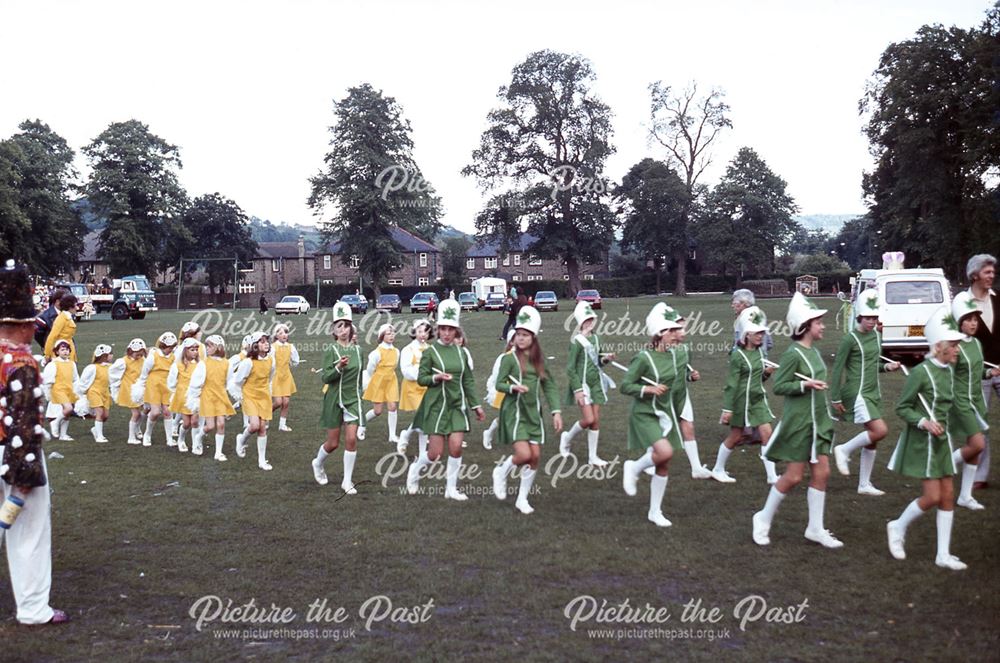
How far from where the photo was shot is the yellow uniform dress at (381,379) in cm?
1323

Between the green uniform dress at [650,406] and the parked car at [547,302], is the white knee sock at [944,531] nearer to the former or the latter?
the green uniform dress at [650,406]

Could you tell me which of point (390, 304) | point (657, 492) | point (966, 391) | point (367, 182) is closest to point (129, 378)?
point (657, 492)

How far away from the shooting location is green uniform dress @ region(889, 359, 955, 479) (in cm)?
676

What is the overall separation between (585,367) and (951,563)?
16.8 feet

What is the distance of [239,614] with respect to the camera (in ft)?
20.5

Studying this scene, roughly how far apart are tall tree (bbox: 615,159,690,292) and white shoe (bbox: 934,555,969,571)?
76.0m

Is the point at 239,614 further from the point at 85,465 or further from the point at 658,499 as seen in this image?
the point at 85,465

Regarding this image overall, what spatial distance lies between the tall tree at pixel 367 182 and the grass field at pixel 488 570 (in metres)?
62.0

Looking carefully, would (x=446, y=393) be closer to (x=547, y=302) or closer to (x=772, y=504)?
(x=772, y=504)

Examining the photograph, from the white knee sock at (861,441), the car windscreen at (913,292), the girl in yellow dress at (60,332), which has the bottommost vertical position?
the white knee sock at (861,441)

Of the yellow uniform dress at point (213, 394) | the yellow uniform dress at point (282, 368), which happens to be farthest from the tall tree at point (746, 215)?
the yellow uniform dress at point (213, 394)

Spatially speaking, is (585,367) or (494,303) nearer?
(585,367)

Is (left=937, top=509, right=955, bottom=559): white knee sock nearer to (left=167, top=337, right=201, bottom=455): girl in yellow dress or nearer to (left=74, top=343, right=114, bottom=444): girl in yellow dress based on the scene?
(left=167, top=337, right=201, bottom=455): girl in yellow dress

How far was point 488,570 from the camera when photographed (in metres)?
7.06
